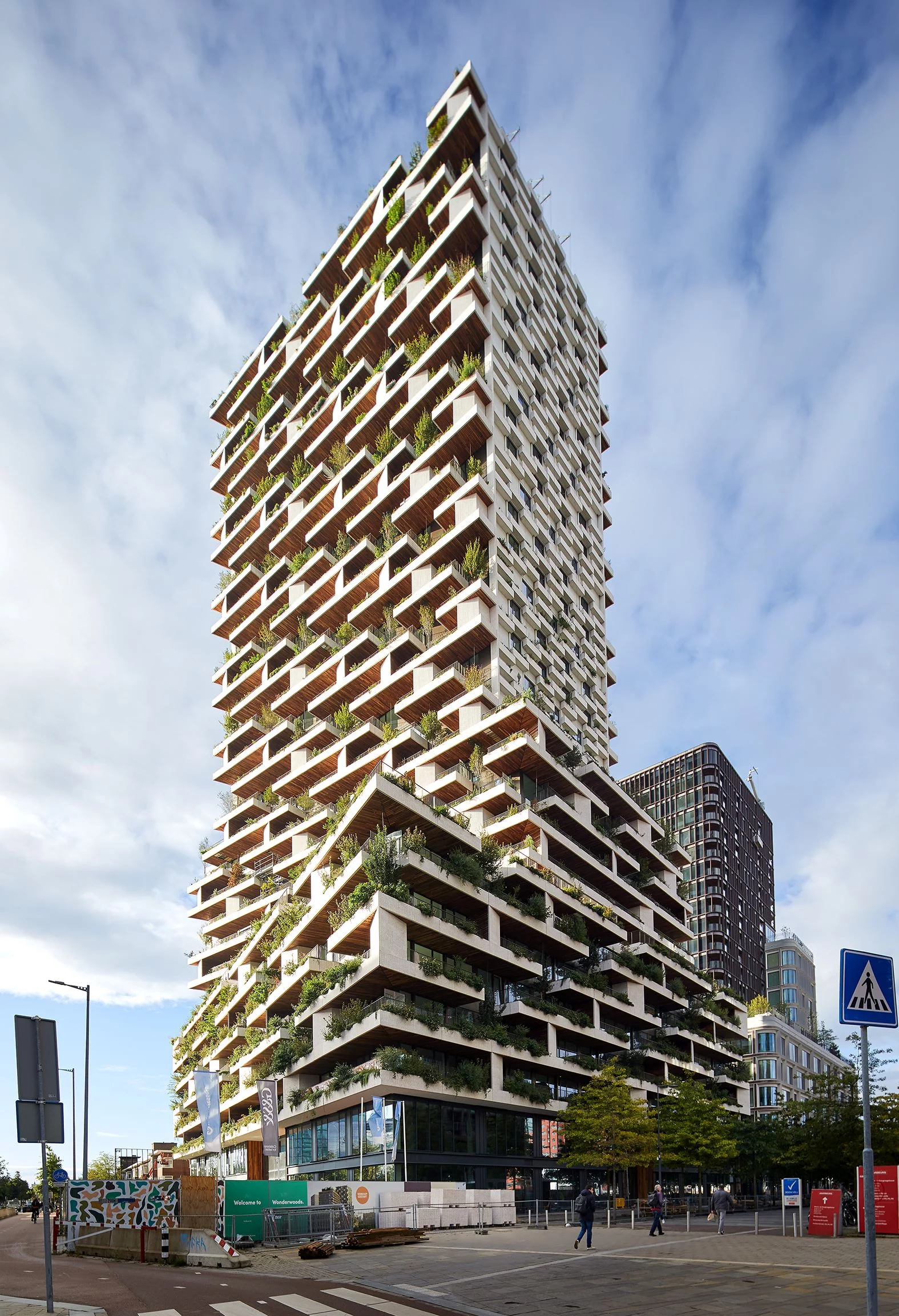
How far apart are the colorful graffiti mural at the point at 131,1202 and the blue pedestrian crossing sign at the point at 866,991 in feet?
67.2

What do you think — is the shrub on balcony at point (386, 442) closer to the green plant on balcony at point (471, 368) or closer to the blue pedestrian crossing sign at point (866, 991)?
the green plant on balcony at point (471, 368)

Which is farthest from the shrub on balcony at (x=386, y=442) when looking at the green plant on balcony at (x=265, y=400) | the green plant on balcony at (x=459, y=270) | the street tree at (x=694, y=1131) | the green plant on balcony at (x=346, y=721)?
the street tree at (x=694, y=1131)

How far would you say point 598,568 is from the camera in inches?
3290

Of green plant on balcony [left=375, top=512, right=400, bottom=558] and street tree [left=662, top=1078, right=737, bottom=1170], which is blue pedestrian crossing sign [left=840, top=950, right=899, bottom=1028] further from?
green plant on balcony [left=375, top=512, right=400, bottom=558]

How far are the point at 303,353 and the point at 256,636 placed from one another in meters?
25.8

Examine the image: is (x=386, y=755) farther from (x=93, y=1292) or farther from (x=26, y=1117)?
(x=26, y=1117)

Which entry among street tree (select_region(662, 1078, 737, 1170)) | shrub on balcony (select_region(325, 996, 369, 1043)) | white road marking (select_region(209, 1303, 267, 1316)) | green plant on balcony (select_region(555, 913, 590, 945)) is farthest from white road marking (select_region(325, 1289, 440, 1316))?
street tree (select_region(662, 1078, 737, 1170))

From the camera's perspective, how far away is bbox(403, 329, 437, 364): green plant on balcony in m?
69.1

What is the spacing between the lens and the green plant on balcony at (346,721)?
66812 mm

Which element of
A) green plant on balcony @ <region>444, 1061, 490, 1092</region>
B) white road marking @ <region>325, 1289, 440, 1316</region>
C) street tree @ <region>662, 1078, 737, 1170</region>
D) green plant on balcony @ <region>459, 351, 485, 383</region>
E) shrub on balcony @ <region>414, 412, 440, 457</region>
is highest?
green plant on balcony @ <region>459, 351, 485, 383</region>

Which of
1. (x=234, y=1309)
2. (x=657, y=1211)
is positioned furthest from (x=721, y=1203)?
(x=234, y=1309)

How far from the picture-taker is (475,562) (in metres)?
60.0

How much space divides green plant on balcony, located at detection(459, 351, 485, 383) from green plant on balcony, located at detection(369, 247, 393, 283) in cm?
1530

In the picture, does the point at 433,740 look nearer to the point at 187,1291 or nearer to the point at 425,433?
the point at 425,433
